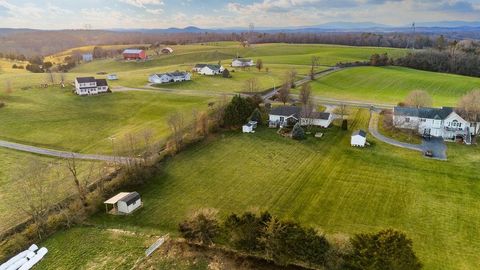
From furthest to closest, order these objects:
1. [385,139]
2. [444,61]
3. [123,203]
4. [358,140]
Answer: [444,61], [385,139], [358,140], [123,203]

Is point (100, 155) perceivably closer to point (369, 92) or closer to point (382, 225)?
point (382, 225)

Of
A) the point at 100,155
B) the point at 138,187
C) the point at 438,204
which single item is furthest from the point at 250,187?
the point at 100,155

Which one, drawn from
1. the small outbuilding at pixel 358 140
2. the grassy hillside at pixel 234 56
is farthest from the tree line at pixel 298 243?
the grassy hillside at pixel 234 56

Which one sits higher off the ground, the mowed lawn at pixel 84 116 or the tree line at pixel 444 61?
the tree line at pixel 444 61

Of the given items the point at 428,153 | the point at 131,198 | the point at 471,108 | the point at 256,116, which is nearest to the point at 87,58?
the point at 256,116

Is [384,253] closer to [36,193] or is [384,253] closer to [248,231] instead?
[248,231]

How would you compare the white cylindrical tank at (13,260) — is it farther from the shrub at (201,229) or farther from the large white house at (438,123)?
the large white house at (438,123)
